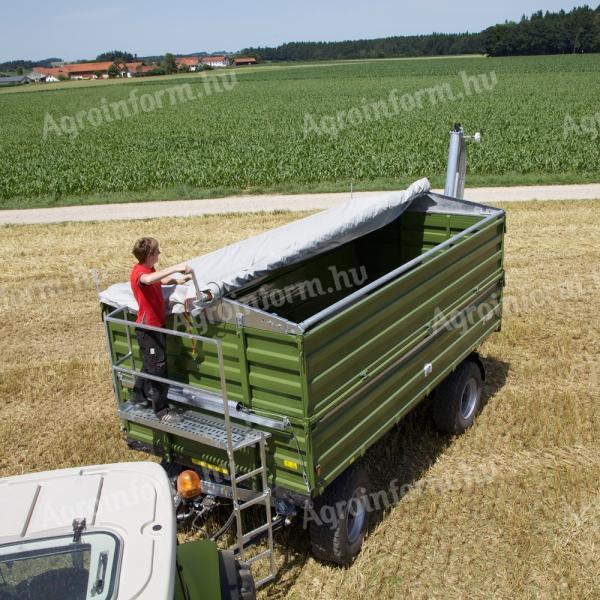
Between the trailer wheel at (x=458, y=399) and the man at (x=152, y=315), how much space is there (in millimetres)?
2582

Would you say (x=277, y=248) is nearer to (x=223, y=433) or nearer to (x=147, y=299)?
(x=147, y=299)

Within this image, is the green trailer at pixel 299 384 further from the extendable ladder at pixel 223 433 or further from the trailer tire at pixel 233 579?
the trailer tire at pixel 233 579

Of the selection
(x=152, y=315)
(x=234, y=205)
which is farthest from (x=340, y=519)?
(x=234, y=205)

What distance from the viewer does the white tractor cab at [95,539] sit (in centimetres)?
264

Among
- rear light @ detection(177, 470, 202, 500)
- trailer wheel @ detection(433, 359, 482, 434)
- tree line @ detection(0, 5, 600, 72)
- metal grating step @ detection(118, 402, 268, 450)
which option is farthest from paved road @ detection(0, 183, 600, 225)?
tree line @ detection(0, 5, 600, 72)

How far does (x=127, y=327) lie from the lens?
496cm

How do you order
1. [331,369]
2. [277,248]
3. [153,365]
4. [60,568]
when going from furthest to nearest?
[277,248] < [153,365] < [331,369] < [60,568]

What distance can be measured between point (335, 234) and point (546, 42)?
334 feet

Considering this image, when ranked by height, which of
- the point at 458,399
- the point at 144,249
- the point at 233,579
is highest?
the point at 144,249

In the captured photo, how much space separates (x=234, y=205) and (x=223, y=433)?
42.1ft

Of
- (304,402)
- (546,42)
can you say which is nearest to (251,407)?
(304,402)

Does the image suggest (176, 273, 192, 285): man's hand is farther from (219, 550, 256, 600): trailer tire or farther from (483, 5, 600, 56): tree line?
(483, 5, 600, 56): tree line

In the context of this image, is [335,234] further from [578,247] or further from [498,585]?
[578,247]

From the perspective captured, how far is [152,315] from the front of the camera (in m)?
4.79
